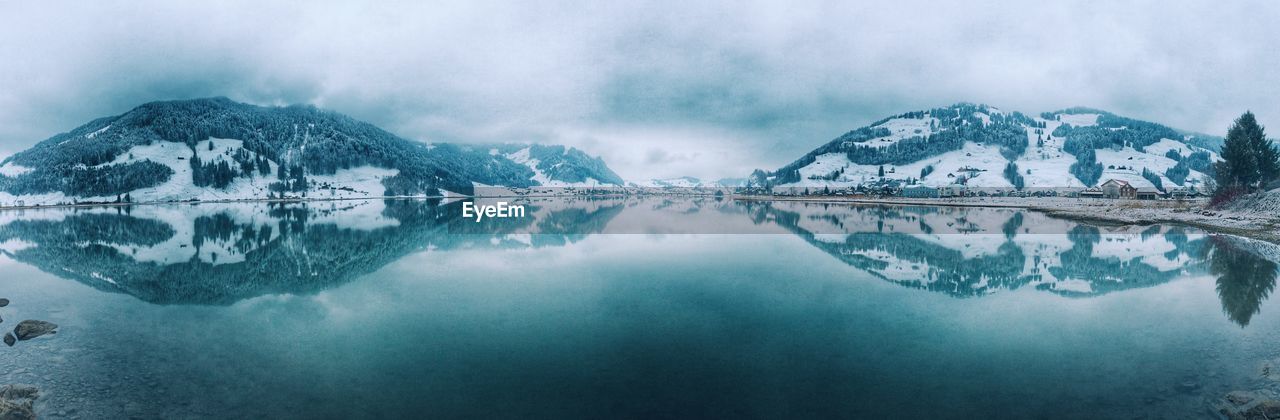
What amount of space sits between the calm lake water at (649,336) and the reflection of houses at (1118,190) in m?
139

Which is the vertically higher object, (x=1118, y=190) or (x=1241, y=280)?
(x=1118, y=190)

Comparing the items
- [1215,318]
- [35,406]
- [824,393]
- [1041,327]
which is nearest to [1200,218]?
[1215,318]

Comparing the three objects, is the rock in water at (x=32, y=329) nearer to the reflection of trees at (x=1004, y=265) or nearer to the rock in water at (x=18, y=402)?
the rock in water at (x=18, y=402)

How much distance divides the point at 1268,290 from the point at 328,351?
116 ft

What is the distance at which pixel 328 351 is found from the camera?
13961 millimetres

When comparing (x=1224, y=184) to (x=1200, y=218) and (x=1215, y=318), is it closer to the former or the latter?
(x=1200, y=218)

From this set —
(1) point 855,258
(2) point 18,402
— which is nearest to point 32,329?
(2) point 18,402

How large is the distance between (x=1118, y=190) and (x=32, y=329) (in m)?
196

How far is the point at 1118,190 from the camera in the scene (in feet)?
465

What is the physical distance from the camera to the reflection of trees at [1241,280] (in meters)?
18.5

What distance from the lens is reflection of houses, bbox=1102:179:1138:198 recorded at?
136375 mm

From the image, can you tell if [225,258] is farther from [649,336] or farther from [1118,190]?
[1118,190]

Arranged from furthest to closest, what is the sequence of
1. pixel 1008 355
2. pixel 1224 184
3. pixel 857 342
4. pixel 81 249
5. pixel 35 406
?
1. pixel 1224 184
2. pixel 81 249
3. pixel 857 342
4. pixel 1008 355
5. pixel 35 406

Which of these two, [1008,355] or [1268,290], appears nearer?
[1008,355]
